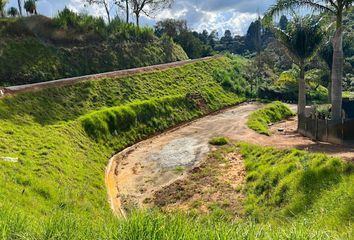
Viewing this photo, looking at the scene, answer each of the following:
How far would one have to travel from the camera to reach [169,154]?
65.4ft

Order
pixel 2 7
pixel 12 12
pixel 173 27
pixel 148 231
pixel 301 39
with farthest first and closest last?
1. pixel 173 27
2. pixel 12 12
3. pixel 2 7
4. pixel 301 39
5. pixel 148 231

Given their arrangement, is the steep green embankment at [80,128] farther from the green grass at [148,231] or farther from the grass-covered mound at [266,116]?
the grass-covered mound at [266,116]

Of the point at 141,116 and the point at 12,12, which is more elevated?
the point at 12,12

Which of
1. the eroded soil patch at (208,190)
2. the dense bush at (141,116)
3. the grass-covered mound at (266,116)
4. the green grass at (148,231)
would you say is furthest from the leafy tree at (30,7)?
the green grass at (148,231)

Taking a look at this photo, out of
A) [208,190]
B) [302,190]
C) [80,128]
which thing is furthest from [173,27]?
[302,190]

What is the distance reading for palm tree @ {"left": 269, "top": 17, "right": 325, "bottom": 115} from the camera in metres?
24.2

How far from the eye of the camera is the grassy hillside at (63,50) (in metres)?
26.8

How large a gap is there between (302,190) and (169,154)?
9.43 metres

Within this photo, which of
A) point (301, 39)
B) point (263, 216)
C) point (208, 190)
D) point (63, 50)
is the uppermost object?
point (63, 50)

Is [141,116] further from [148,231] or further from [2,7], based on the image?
[148,231]

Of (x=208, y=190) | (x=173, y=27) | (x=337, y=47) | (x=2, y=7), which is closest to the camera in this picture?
(x=208, y=190)

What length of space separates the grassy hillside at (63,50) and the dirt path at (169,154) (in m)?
9.55

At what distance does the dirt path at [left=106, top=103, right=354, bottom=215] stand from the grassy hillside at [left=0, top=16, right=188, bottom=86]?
9.55 meters

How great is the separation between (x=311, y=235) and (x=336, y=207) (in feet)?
18.3
